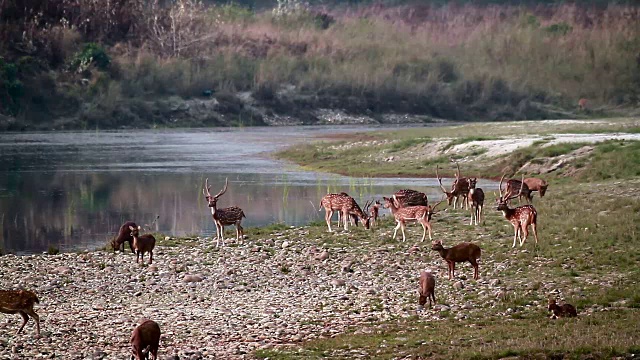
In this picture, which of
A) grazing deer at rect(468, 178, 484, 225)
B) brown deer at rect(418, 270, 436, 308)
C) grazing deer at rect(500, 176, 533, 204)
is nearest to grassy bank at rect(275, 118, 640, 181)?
grazing deer at rect(500, 176, 533, 204)

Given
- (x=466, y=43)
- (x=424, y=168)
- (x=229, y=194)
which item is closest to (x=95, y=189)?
(x=229, y=194)

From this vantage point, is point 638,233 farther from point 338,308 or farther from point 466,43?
point 466,43

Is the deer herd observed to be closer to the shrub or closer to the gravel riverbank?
the gravel riverbank

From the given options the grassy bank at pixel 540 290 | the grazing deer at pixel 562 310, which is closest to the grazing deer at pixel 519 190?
the grassy bank at pixel 540 290

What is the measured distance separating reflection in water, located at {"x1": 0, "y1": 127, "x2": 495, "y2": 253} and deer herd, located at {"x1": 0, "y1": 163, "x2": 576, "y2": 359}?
1930mm

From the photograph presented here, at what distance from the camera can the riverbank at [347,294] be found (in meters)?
14.4

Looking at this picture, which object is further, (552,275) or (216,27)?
(216,27)

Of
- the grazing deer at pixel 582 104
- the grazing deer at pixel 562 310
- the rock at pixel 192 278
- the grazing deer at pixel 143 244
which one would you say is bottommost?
the rock at pixel 192 278

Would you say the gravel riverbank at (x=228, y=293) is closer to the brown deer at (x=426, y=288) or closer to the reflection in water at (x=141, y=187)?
the brown deer at (x=426, y=288)

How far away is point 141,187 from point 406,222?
662 inches

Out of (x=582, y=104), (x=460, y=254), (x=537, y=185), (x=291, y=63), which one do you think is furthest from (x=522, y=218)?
(x=291, y=63)

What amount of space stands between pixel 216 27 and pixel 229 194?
58.6 m

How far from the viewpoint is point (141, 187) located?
38938mm

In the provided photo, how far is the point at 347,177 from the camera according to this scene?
133 feet
